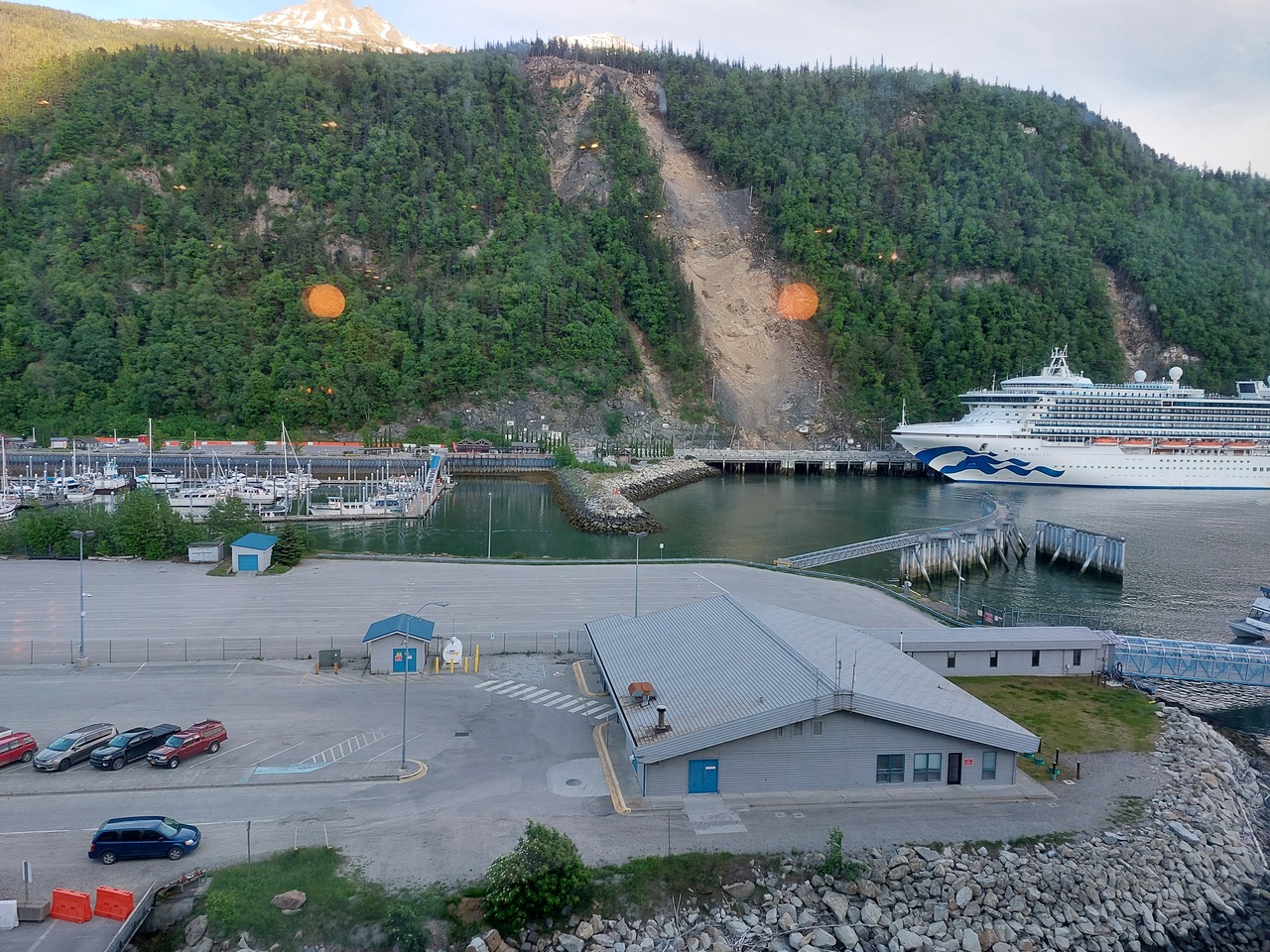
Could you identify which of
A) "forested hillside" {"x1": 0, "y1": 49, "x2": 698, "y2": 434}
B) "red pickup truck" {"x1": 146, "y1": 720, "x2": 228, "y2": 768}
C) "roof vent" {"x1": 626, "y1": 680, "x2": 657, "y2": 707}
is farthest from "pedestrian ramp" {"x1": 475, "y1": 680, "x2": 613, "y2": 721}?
"forested hillside" {"x1": 0, "y1": 49, "x2": 698, "y2": 434}

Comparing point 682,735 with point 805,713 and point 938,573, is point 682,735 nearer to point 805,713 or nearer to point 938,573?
point 805,713

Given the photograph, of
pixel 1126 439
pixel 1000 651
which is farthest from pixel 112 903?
pixel 1126 439

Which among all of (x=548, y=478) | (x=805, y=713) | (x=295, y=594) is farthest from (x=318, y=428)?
(x=805, y=713)

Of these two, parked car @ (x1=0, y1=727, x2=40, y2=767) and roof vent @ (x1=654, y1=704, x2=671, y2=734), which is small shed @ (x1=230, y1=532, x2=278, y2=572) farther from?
roof vent @ (x1=654, y1=704, x2=671, y2=734)

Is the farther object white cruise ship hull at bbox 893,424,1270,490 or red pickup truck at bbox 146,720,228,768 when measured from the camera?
white cruise ship hull at bbox 893,424,1270,490

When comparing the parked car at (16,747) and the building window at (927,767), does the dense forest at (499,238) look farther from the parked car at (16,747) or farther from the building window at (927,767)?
the building window at (927,767)

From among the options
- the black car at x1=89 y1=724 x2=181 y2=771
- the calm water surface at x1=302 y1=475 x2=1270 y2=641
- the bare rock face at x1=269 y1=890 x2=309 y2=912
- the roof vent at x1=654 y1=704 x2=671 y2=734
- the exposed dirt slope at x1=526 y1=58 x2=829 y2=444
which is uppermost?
the exposed dirt slope at x1=526 y1=58 x2=829 y2=444

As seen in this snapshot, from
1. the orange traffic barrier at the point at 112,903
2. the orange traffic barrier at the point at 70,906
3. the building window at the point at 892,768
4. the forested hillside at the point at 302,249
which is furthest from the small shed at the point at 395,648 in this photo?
the forested hillside at the point at 302,249
